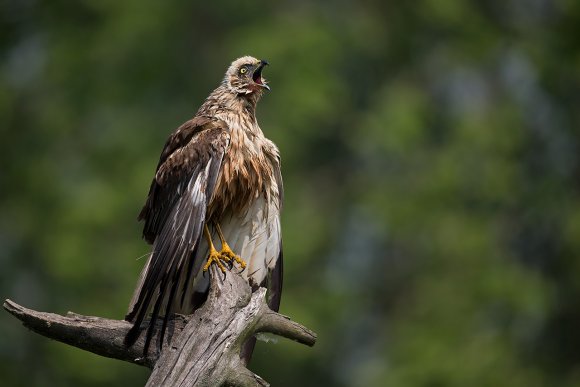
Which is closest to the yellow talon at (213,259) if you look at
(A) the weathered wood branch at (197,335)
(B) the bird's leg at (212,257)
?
(B) the bird's leg at (212,257)

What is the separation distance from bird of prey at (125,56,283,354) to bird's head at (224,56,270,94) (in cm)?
30

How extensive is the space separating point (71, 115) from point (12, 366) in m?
4.37

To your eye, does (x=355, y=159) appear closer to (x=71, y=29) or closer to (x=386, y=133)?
(x=386, y=133)

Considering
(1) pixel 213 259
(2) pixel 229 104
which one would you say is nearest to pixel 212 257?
(1) pixel 213 259

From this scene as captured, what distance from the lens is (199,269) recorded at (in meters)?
7.43

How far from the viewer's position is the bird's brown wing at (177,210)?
6.84 meters

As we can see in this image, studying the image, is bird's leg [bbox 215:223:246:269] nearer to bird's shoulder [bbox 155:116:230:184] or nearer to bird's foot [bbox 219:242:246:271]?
bird's foot [bbox 219:242:246:271]

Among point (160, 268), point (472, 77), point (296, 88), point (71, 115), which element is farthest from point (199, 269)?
point (472, 77)

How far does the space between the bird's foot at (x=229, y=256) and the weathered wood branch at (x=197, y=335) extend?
0.57 metres

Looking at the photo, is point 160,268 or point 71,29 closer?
point 160,268

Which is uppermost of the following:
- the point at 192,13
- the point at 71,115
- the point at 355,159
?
the point at 192,13

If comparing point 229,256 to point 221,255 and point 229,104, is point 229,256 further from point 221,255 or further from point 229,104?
point 229,104

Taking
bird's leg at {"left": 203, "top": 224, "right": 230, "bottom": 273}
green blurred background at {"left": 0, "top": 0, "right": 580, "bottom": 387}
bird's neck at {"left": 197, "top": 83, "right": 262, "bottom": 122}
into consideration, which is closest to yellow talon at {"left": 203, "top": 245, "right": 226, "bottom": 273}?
bird's leg at {"left": 203, "top": 224, "right": 230, "bottom": 273}

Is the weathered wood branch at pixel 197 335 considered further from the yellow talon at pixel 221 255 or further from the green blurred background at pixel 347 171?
the green blurred background at pixel 347 171
